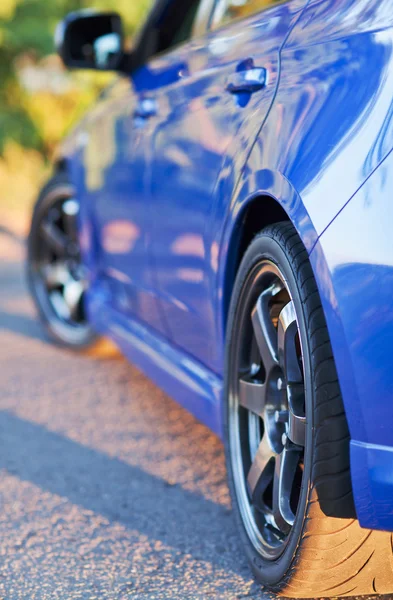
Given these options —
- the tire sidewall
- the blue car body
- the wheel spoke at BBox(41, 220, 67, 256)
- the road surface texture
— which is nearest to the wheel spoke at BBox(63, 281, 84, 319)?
the wheel spoke at BBox(41, 220, 67, 256)

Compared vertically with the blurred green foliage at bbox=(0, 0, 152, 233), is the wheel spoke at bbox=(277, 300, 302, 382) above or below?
above

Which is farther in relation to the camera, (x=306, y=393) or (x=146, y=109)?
(x=146, y=109)

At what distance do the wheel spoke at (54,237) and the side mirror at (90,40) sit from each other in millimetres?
1318

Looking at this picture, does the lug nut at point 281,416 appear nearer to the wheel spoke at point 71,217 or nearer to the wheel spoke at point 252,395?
the wheel spoke at point 252,395

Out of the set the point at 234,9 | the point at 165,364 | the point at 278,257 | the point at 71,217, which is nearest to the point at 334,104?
the point at 278,257

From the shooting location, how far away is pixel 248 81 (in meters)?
2.47

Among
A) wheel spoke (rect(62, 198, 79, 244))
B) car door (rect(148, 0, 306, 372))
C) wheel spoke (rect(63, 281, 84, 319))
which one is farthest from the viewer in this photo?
wheel spoke (rect(63, 281, 84, 319))

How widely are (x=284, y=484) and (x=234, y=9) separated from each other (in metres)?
1.61

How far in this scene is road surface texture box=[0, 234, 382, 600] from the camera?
8.07 feet

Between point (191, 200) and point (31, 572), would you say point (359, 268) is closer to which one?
point (191, 200)

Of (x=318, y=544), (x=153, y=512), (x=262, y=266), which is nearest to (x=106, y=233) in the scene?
(x=153, y=512)

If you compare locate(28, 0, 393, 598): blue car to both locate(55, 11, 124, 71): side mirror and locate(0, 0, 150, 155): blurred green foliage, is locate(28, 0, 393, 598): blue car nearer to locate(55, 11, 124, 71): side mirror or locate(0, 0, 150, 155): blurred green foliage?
locate(55, 11, 124, 71): side mirror

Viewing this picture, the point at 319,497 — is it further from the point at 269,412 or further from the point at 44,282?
the point at 44,282

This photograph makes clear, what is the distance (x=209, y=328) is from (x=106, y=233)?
1.39 meters
